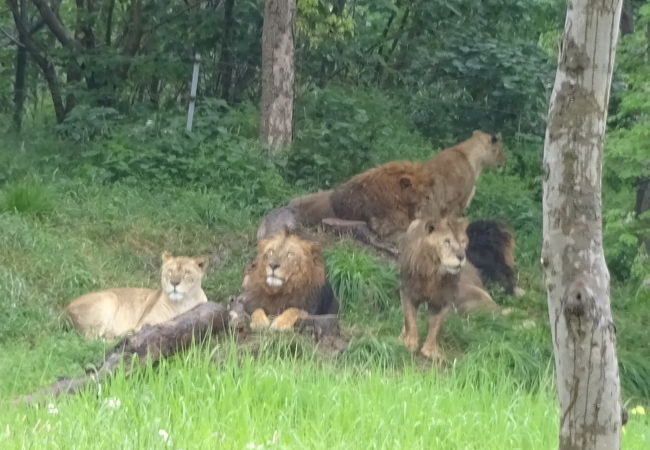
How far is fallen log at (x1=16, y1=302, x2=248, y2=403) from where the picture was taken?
6.95 m

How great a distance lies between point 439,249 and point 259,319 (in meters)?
1.43

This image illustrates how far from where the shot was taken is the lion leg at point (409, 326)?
9047mm

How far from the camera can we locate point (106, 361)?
23.9ft

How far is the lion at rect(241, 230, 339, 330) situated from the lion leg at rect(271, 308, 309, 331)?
0.14 ft

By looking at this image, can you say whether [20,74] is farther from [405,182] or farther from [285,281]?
[285,281]

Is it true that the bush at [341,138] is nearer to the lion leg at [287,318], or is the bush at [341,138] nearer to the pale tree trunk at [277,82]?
the pale tree trunk at [277,82]

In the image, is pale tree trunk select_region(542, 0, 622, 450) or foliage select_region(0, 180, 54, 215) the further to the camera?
foliage select_region(0, 180, 54, 215)

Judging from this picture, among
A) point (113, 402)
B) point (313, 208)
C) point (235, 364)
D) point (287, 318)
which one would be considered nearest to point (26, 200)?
point (313, 208)

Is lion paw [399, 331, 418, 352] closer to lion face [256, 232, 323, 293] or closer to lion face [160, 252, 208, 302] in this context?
lion face [256, 232, 323, 293]

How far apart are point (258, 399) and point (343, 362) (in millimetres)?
1935

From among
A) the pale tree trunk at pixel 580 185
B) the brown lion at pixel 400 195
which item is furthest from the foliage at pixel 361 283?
the pale tree trunk at pixel 580 185

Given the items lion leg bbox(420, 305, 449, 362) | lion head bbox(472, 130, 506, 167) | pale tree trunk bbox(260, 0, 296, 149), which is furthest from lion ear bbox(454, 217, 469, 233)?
pale tree trunk bbox(260, 0, 296, 149)

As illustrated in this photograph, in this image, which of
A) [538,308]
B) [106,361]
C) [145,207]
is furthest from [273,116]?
[106,361]

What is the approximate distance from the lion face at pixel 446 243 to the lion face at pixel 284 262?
905 mm
